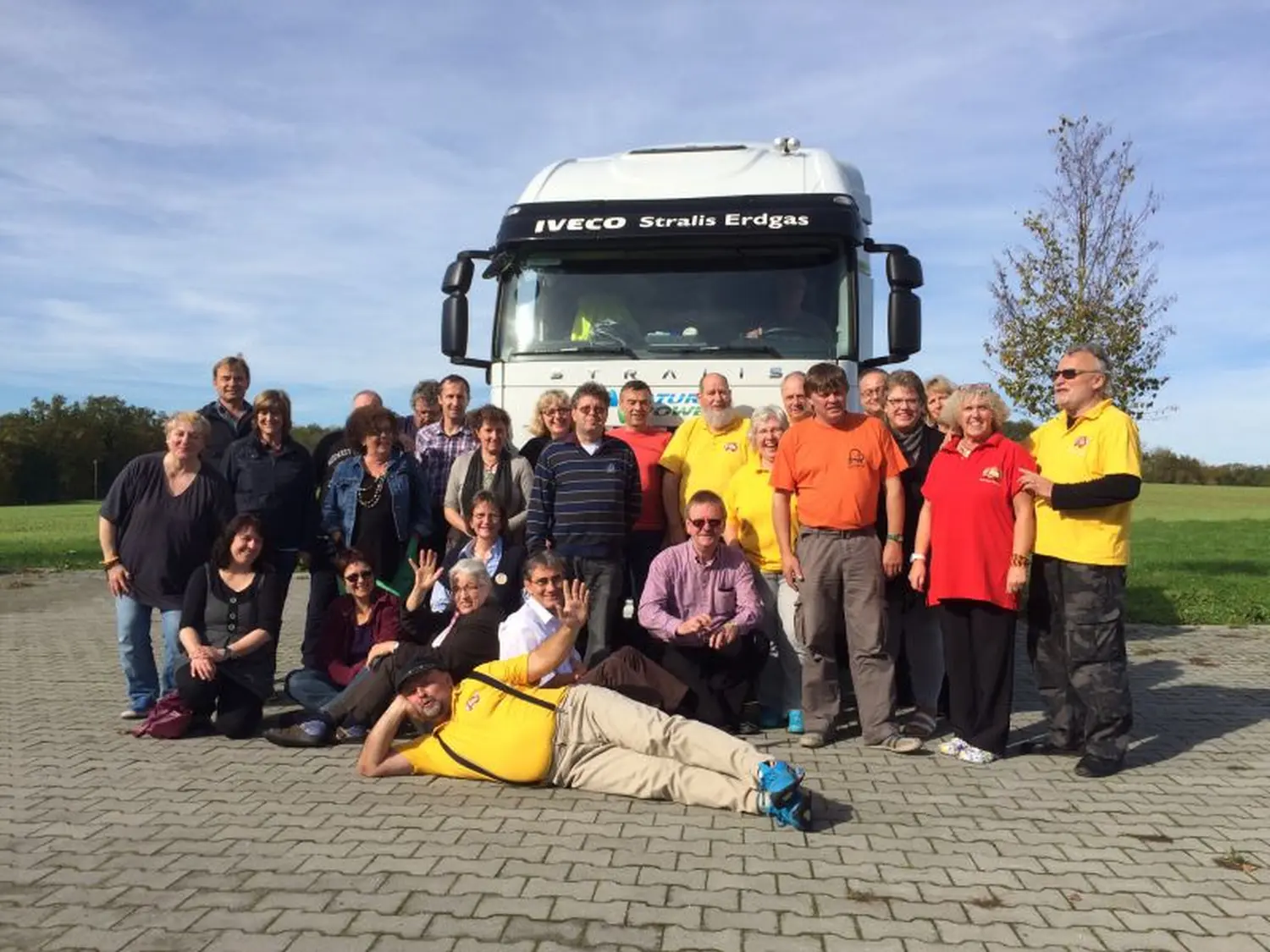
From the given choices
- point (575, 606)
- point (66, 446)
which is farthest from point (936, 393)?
point (66, 446)

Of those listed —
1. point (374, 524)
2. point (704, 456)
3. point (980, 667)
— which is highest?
point (704, 456)

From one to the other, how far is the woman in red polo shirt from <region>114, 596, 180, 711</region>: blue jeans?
4.66 m

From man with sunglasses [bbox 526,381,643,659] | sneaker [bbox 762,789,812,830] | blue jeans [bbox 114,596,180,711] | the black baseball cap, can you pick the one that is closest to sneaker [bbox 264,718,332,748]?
the black baseball cap

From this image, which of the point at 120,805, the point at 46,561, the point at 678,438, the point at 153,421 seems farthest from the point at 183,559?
the point at 153,421

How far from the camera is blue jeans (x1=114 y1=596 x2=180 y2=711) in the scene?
6656mm

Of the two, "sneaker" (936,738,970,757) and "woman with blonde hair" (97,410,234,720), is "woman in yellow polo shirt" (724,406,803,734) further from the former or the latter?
"woman with blonde hair" (97,410,234,720)

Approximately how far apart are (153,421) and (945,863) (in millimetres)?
71276

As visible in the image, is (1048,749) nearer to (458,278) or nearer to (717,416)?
(717,416)

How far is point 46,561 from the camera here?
19.9 meters

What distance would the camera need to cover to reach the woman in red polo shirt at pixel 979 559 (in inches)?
225

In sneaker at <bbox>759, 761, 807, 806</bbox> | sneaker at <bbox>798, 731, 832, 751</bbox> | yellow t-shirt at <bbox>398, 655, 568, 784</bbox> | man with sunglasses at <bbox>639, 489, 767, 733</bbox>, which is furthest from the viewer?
man with sunglasses at <bbox>639, 489, 767, 733</bbox>

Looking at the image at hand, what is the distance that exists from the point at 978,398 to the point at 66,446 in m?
65.5

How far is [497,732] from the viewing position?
5.08 m

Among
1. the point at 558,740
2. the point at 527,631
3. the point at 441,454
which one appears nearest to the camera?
the point at 558,740
